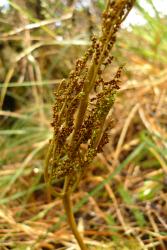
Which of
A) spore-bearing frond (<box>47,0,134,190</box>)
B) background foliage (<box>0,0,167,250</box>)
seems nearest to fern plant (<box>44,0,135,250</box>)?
spore-bearing frond (<box>47,0,134,190</box>)

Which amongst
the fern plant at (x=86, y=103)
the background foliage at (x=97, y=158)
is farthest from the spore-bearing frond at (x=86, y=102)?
the background foliage at (x=97, y=158)

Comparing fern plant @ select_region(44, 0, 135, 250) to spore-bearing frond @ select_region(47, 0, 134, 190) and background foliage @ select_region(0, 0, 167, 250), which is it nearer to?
spore-bearing frond @ select_region(47, 0, 134, 190)

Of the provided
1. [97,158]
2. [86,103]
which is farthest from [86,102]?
[97,158]

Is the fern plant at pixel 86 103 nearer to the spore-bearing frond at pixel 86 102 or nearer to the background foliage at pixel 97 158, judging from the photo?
the spore-bearing frond at pixel 86 102

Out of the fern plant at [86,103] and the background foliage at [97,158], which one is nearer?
the fern plant at [86,103]

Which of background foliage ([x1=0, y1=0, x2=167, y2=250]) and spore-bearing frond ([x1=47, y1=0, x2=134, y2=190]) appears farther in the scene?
background foliage ([x1=0, y1=0, x2=167, y2=250])

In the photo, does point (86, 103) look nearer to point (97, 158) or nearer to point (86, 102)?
point (86, 102)

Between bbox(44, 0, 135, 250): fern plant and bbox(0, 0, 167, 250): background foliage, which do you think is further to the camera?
bbox(0, 0, 167, 250): background foliage

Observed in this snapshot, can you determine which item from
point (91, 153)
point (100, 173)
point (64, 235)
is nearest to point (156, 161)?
point (100, 173)
